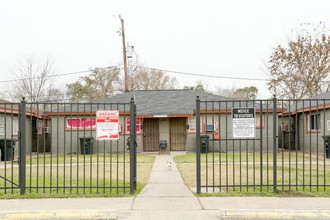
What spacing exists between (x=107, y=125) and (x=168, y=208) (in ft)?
7.85

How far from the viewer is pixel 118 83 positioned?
4481cm

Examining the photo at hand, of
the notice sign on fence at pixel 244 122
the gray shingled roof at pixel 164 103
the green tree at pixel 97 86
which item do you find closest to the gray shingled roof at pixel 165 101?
the gray shingled roof at pixel 164 103

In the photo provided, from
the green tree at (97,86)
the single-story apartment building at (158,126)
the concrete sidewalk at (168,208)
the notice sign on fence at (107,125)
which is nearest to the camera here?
the concrete sidewalk at (168,208)

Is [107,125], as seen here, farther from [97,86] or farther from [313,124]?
[97,86]

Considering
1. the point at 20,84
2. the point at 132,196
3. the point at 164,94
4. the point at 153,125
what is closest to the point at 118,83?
the point at 20,84

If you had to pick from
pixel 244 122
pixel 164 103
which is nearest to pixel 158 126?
pixel 164 103

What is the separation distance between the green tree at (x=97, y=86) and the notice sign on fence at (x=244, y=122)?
36888mm

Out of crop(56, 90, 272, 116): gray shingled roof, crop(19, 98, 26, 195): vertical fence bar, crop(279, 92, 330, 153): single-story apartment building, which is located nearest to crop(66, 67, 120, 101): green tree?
crop(56, 90, 272, 116): gray shingled roof

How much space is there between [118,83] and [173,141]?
74.3 feet

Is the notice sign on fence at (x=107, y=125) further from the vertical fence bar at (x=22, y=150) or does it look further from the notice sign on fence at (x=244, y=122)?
the notice sign on fence at (x=244, y=122)

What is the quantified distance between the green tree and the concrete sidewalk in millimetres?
37105

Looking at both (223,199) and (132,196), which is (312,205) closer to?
(223,199)

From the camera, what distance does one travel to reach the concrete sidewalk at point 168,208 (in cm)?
670

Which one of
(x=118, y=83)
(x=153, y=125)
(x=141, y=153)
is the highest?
(x=118, y=83)
